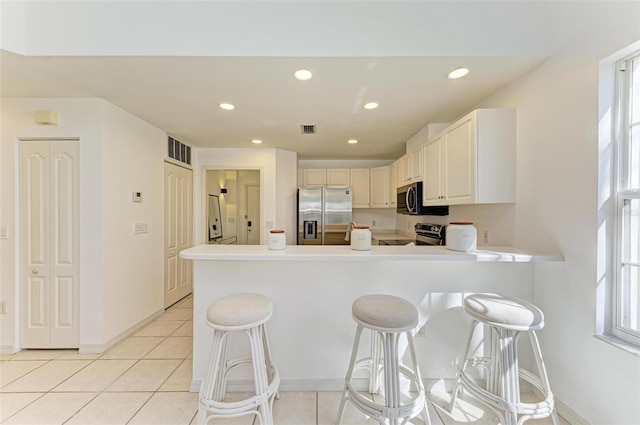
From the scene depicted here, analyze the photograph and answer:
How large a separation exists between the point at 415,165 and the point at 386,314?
2439mm

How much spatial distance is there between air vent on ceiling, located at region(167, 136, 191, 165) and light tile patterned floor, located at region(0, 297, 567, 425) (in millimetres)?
2400

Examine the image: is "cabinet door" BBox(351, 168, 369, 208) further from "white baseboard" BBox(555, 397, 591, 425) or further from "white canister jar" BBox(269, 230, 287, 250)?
"white baseboard" BBox(555, 397, 591, 425)

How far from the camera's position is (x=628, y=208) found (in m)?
1.36

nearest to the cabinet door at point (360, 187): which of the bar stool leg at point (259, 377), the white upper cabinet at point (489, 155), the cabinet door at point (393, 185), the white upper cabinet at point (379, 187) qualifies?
the white upper cabinet at point (379, 187)

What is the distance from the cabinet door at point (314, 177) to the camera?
15.8ft

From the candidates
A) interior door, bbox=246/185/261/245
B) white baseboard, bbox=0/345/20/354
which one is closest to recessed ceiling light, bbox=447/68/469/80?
white baseboard, bbox=0/345/20/354

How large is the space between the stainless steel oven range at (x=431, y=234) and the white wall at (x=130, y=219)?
136 inches

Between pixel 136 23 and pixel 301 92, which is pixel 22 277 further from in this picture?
pixel 301 92

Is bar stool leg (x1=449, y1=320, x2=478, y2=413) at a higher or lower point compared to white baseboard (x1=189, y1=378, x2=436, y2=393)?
higher

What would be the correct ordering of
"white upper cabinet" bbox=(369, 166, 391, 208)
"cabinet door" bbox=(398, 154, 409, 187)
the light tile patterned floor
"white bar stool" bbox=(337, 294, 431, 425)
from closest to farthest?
"white bar stool" bbox=(337, 294, 431, 425)
the light tile patterned floor
"cabinet door" bbox=(398, 154, 409, 187)
"white upper cabinet" bbox=(369, 166, 391, 208)

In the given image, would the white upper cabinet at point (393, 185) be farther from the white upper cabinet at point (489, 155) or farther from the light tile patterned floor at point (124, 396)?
the light tile patterned floor at point (124, 396)

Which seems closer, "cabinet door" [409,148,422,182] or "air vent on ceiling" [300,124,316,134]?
"air vent on ceiling" [300,124,316,134]

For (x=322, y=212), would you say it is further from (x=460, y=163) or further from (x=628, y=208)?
(x=628, y=208)

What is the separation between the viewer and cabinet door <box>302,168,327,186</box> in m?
4.81
